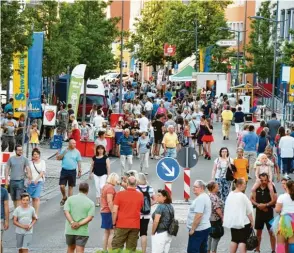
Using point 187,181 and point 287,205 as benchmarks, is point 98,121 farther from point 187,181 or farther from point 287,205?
point 287,205

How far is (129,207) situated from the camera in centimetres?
1784

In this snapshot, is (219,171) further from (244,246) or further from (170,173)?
(244,246)

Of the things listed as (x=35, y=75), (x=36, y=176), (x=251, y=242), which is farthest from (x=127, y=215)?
(x=35, y=75)

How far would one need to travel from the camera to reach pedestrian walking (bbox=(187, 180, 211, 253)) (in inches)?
690

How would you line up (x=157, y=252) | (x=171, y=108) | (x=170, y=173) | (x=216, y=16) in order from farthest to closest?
(x=216, y=16) → (x=171, y=108) → (x=170, y=173) → (x=157, y=252)

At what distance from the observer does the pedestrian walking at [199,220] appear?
1753cm

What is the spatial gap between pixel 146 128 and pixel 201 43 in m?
58.3

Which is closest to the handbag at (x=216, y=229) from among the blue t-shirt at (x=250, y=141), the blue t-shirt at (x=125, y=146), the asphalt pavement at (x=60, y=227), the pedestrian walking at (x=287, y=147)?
the asphalt pavement at (x=60, y=227)

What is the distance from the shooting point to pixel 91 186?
29922 mm

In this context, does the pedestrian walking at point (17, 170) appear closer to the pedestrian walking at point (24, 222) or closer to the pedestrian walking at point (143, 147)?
the pedestrian walking at point (24, 222)

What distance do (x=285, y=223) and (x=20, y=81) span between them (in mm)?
17200

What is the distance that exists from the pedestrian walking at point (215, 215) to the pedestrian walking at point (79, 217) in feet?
6.47

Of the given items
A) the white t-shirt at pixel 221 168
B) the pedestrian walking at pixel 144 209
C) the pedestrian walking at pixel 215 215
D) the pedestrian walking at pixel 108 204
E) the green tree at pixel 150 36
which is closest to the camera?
the pedestrian walking at pixel 215 215

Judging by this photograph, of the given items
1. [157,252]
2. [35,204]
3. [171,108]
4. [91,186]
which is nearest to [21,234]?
[157,252]
